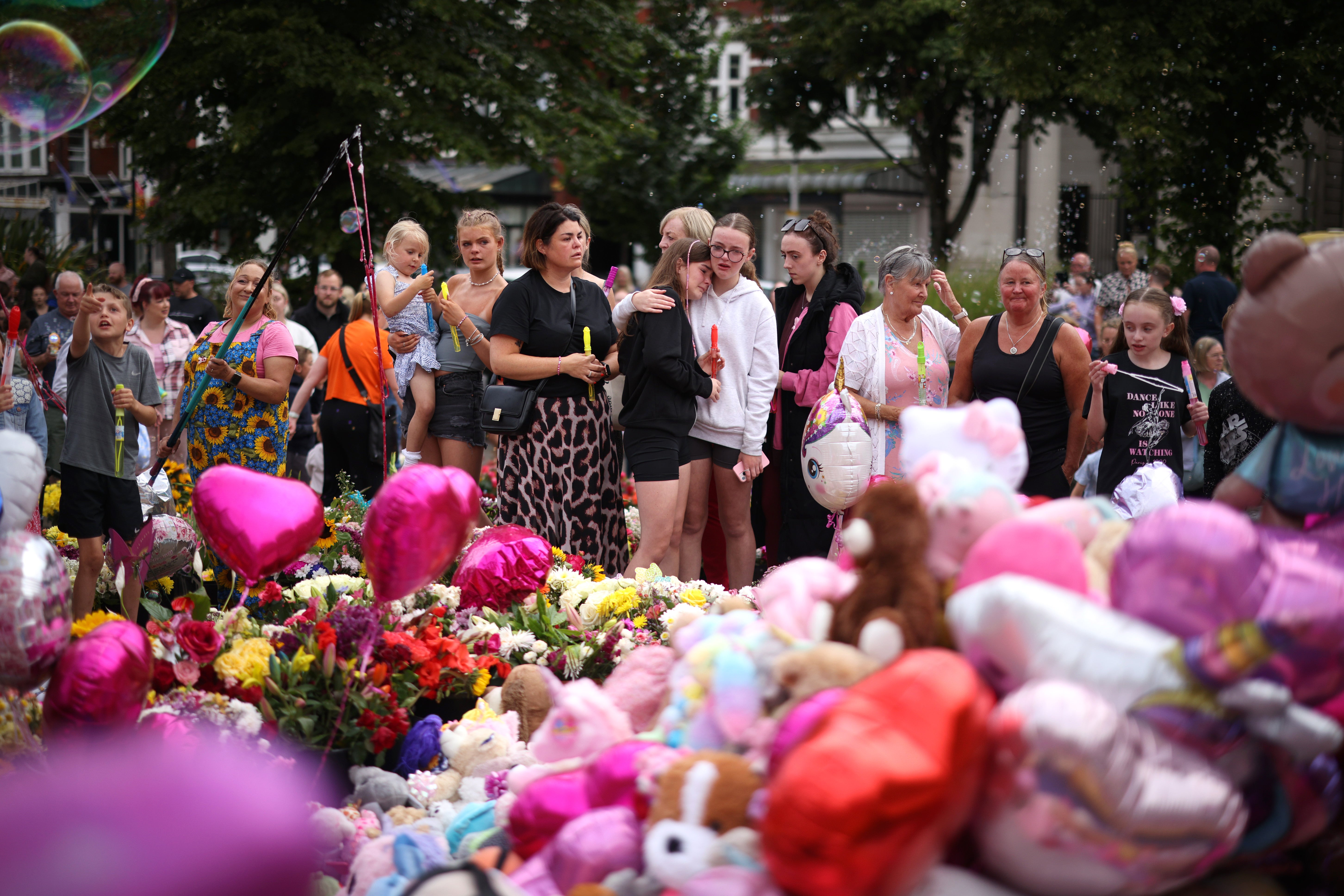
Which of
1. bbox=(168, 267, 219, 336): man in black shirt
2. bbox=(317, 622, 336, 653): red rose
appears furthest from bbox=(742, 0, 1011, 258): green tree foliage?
bbox=(317, 622, 336, 653): red rose

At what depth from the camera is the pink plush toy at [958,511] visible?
72.7 inches

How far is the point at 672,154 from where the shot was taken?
25953 millimetres

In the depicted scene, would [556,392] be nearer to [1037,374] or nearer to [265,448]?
[265,448]

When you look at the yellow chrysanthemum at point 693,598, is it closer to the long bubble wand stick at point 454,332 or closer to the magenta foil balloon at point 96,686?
the magenta foil balloon at point 96,686

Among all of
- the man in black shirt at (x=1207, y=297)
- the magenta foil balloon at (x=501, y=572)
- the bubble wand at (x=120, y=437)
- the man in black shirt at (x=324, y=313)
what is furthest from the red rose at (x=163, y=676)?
the man in black shirt at (x=1207, y=297)

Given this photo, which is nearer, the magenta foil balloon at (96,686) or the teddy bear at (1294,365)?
the teddy bear at (1294,365)

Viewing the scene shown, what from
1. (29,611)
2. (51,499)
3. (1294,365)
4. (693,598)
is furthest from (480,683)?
(51,499)

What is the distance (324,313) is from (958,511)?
8835 mm

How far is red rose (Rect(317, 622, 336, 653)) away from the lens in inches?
117

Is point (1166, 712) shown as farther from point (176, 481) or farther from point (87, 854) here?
point (176, 481)

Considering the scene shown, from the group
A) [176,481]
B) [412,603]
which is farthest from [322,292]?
[412,603]

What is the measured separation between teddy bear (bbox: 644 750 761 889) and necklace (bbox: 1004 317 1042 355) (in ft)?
11.1

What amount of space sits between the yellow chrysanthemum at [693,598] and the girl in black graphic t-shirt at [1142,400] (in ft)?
6.08

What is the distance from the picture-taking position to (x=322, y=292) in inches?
385
